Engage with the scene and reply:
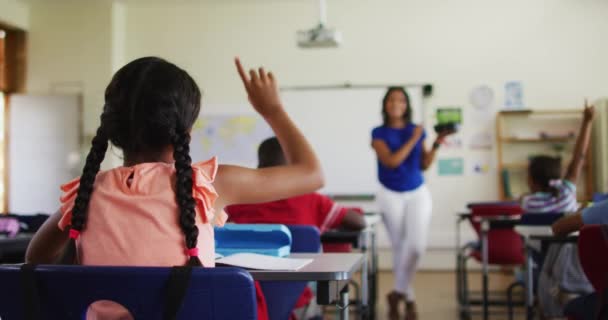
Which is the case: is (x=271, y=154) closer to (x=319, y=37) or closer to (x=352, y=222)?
(x=352, y=222)

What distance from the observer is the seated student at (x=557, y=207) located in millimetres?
2979

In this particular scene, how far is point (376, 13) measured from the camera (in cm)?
730

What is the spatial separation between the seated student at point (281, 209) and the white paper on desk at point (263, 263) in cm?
99

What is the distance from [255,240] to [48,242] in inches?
26.0

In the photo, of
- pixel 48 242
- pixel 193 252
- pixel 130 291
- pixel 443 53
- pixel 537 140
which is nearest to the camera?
pixel 130 291

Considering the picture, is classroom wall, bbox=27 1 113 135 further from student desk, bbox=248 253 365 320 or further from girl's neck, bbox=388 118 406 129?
student desk, bbox=248 253 365 320

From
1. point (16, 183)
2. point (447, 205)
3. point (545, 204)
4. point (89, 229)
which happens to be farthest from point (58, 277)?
point (16, 183)

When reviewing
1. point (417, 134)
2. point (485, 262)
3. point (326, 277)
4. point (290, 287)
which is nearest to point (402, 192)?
point (417, 134)

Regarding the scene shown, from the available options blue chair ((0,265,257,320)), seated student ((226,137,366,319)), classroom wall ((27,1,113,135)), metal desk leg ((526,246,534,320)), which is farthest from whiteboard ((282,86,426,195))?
blue chair ((0,265,257,320))

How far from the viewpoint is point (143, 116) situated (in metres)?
1.25

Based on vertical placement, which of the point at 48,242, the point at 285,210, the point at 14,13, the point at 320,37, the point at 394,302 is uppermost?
the point at 14,13

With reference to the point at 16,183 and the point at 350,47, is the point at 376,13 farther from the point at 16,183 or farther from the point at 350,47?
the point at 16,183

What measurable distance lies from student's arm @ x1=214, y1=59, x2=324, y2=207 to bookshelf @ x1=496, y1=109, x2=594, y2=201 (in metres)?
5.91

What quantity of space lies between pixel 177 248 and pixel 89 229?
0.57 ft
